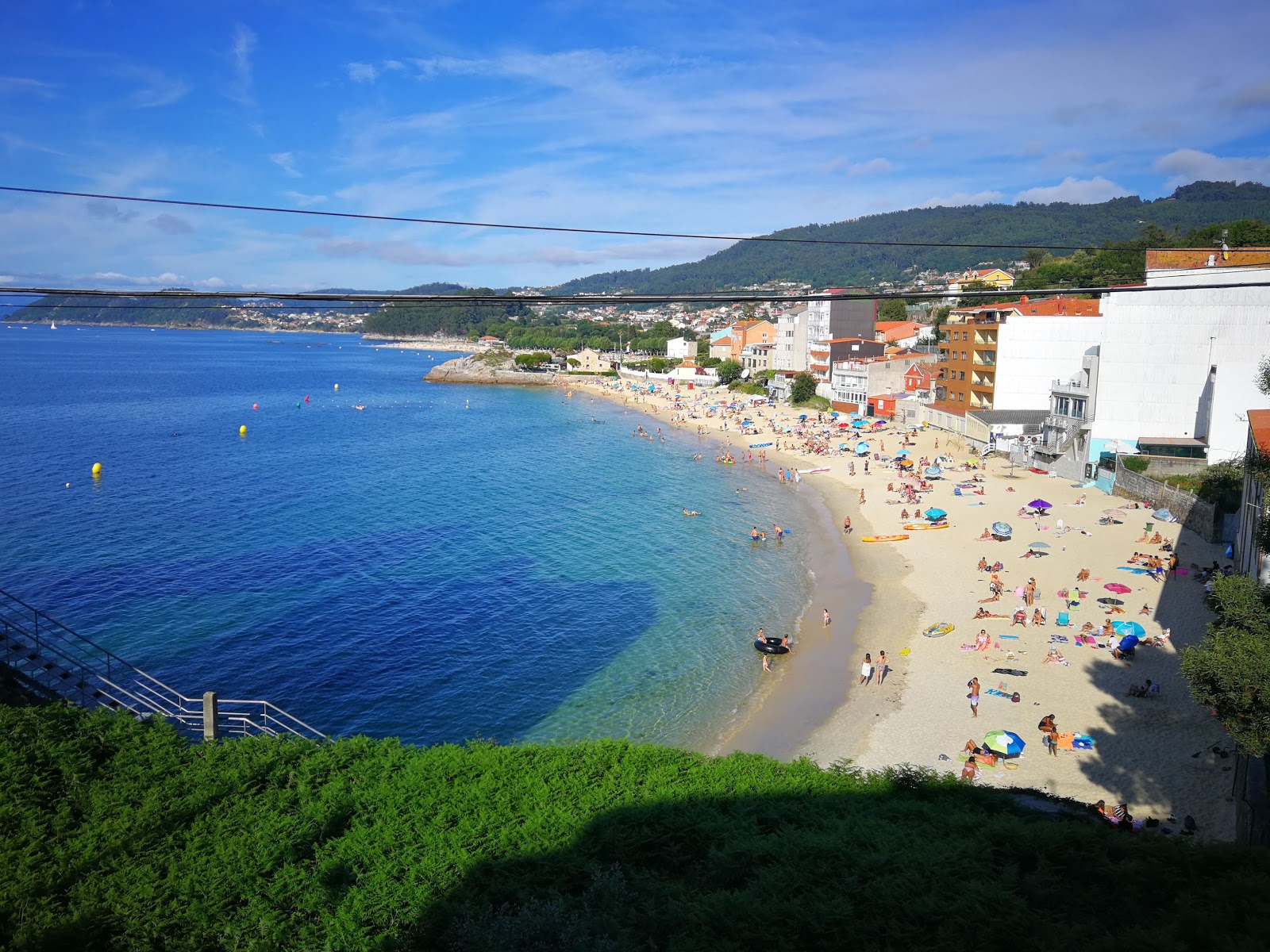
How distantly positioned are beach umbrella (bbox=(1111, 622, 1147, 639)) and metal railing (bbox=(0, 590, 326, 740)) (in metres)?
17.9

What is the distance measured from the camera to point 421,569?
28.2 metres

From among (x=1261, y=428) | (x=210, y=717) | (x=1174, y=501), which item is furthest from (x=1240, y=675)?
(x=1174, y=501)

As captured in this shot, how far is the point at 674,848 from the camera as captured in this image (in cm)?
813

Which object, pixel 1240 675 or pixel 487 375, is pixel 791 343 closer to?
pixel 487 375

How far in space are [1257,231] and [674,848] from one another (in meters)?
70.3

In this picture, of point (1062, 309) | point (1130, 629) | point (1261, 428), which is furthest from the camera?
point (1062, 309)

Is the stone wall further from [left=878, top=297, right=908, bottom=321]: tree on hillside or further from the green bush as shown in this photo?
[left=878, top=297, right=908, bottom=321]: tree on hillside

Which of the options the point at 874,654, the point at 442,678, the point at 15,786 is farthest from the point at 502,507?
the point at 15,786

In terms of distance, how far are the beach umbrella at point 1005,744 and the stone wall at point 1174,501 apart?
1647 centimetres

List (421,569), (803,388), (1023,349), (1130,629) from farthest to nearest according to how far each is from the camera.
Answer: (803,388), (1023,349), (421,569), (1130,629)

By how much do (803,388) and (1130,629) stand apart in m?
50.6

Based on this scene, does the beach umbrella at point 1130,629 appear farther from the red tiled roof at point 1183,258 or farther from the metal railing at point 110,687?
A: the red tiled roof at point 1183,258

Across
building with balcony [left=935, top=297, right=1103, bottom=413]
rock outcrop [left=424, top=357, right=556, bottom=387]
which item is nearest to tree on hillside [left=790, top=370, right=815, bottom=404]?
building with balcony [left=935, top=297, right=1103, bottom=413]

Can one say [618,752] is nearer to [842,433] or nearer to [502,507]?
[502,507]
